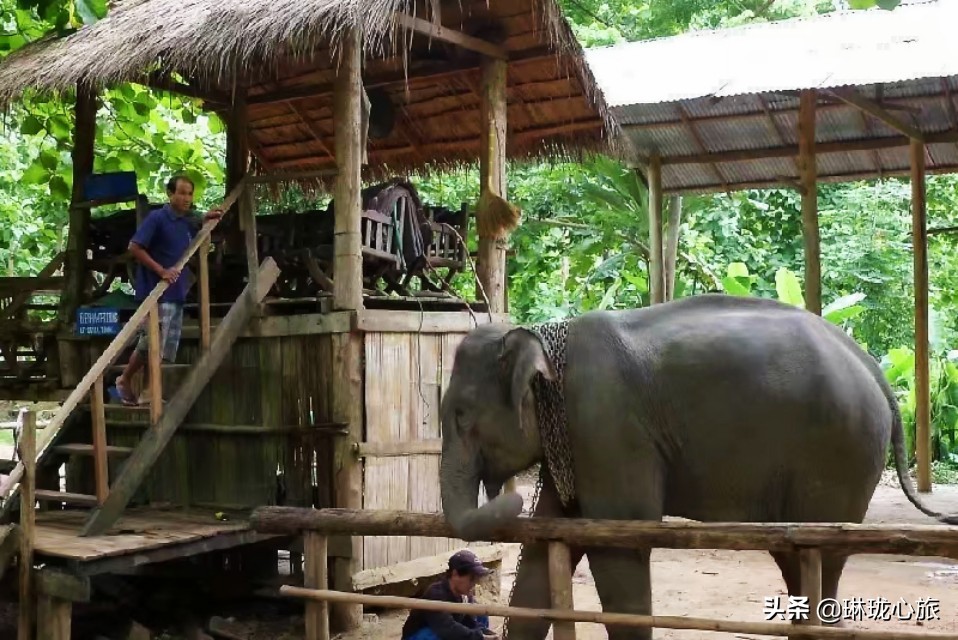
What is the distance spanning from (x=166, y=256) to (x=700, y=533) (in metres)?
4.29

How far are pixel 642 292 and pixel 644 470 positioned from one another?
10.9m

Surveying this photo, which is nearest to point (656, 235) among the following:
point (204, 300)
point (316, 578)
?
point (204, 300)

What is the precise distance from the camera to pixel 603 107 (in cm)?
837

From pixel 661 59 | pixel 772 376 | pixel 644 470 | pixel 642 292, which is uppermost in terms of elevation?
pixel 661 59

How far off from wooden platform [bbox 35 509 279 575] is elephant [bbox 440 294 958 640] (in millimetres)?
2269

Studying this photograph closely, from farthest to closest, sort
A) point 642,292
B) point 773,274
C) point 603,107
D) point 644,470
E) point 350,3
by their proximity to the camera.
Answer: point 773,274 → point 642,292 → point 603,107 → point 350,3 → point 644,470

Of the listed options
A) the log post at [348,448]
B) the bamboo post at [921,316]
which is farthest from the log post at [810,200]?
the log post at [348,448]

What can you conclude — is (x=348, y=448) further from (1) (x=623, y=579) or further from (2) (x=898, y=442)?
(2) (x=898, y=442)

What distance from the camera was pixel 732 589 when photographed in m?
7.74

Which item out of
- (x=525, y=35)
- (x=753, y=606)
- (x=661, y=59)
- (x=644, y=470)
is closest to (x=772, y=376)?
(x=644, y=470)

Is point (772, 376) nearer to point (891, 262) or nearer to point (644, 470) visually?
point (644, 470)

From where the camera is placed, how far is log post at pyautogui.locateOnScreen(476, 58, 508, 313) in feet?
25.3

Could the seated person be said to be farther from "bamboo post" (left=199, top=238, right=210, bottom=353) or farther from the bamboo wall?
"bamboo post" (left=199, top=238, right=210, bottom=353)

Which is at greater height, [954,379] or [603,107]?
[603,107]
